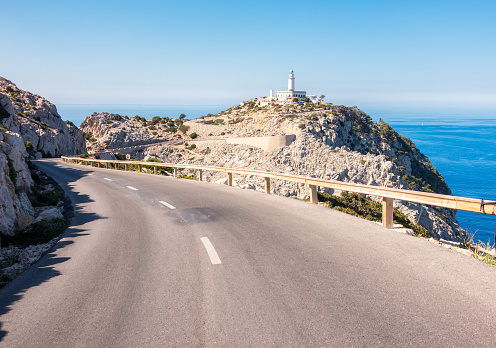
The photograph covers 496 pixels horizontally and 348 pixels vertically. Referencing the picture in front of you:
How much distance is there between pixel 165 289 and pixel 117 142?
73.3m

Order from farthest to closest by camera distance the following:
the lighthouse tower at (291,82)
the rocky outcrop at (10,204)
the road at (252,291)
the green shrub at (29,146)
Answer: the lighthouse tower at (291,82), the green shrub at (29,146), the rocky outcrop at (10,204), the road at (252,291)

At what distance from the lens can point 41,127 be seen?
6353cm

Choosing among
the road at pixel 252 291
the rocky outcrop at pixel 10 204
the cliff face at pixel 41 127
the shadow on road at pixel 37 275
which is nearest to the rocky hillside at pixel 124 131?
the cliff face at pixel 41 127

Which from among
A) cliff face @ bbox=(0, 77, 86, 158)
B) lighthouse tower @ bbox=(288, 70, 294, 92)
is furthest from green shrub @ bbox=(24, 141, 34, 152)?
lighthouse tower @ bbox=(288, 70, 294, 92)

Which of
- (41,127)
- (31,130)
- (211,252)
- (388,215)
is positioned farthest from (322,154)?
(211,252)

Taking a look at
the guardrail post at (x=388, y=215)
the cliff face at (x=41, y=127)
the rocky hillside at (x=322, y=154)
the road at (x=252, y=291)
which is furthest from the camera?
the cliff face at (x=41, y=127)

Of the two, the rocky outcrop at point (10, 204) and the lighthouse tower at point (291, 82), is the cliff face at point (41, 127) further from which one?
the lighthouse tower at point (291, 82)

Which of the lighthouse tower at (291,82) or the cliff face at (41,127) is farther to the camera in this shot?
the lighthouse tower at (291,82)

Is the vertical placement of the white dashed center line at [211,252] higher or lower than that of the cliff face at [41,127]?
lower

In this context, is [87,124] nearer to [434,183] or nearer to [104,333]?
[434,183]

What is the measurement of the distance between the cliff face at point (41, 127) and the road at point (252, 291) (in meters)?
61.4

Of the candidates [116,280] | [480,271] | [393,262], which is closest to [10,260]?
[116,280]

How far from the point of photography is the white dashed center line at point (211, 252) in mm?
5988

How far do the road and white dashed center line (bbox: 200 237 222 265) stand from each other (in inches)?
2.3
